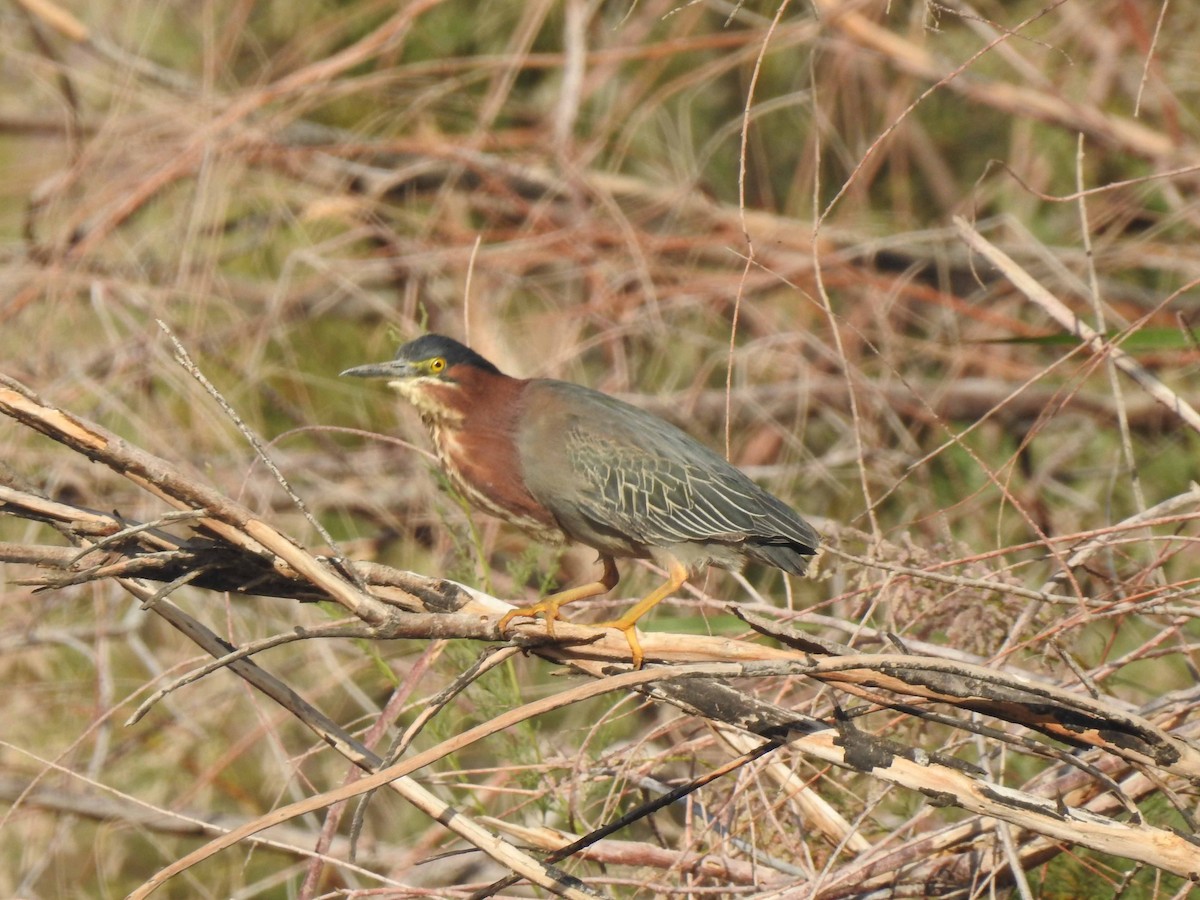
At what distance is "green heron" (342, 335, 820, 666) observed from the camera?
256 centimetres

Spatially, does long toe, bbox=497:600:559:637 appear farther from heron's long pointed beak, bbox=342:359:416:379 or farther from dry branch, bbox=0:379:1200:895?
heron's long pointed beak, bbox=342:359:416:379

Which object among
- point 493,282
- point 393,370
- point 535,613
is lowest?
point 493,282

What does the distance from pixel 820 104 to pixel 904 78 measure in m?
0.36

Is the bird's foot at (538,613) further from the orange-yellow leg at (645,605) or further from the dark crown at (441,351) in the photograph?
the dark crown at (441,351)

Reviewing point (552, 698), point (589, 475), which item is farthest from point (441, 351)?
point (552, 698)

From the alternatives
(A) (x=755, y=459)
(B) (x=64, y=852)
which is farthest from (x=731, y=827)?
(B) (x=64, y=852)

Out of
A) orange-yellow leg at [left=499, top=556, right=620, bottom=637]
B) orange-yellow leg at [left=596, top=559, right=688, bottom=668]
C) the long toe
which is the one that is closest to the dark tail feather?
orange-yellow leg at [left=596, top=559, right=688, bottom=668]

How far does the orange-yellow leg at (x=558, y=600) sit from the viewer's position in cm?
192

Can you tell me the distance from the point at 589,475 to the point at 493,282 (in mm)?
1850

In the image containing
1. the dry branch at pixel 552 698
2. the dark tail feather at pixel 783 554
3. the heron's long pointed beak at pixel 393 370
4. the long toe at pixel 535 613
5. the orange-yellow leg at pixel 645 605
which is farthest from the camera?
the heron's long pointed beak at pixel 393 370

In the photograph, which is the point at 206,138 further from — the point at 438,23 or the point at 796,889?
the point at 796,889

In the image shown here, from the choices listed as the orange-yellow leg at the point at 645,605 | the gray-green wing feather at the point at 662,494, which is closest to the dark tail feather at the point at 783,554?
the gray-green wing feather at the point at 662,494

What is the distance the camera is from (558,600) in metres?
2.44

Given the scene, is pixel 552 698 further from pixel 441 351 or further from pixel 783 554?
pixel 441 351
